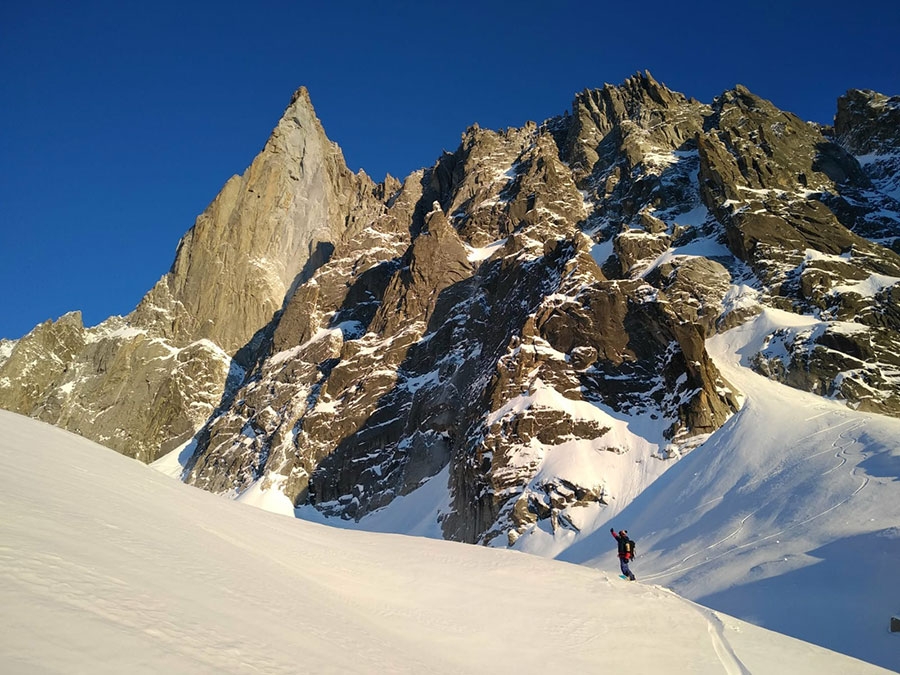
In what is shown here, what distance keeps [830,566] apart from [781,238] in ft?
201

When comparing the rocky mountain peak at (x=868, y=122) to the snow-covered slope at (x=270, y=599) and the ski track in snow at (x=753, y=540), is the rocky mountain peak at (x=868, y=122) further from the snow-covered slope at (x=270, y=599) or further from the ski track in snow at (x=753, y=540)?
the snow-covered slope at (x=270, y=599)

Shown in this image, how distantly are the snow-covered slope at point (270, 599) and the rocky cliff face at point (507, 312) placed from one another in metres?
35.7

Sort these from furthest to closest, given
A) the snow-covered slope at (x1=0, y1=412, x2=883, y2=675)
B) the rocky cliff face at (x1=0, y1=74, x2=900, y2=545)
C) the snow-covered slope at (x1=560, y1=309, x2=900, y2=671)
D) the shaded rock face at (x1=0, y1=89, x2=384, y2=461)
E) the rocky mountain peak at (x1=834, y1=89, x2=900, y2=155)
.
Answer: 1. the shaded rock face at (x1=0, y1=89, x2=384, y2=461)
2. the rocky mountain peak at (x1=834, y1=89, x2=900, y2=155)
3. the rocky cliff face at (x1=0, y1=74, x2=900, y2=545)
4. the snow-covered slope at (x1=560, y1=309, x2=900, y2=671)
5. the snow-covered slope at (x1=0, y1=412, x2=883, y2=675)

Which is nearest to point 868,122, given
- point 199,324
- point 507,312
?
point 507,312

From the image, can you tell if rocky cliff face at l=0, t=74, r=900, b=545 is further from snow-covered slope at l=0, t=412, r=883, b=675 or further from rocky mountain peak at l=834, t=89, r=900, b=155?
snow-covered slope at l=0, t=412, r=883, b=675

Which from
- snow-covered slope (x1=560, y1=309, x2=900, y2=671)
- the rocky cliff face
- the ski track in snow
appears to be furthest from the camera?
the rocky cliff face

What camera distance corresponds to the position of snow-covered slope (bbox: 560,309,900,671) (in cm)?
1814

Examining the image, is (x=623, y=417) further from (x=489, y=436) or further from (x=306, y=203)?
(x=306, y=203)

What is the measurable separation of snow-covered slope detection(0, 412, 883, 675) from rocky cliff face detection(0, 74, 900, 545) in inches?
1406

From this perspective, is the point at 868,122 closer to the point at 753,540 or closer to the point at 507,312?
the point at 507,312

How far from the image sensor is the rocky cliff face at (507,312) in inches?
2183

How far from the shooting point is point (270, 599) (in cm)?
836

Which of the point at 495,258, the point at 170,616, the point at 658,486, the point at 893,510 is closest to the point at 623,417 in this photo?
the point at 658,486

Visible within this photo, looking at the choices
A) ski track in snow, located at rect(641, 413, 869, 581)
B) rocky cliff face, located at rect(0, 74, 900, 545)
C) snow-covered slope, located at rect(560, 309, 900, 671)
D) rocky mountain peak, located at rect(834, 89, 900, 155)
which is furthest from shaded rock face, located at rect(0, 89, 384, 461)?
ski track in snow, located at rect(641, 413, 869, 581)
